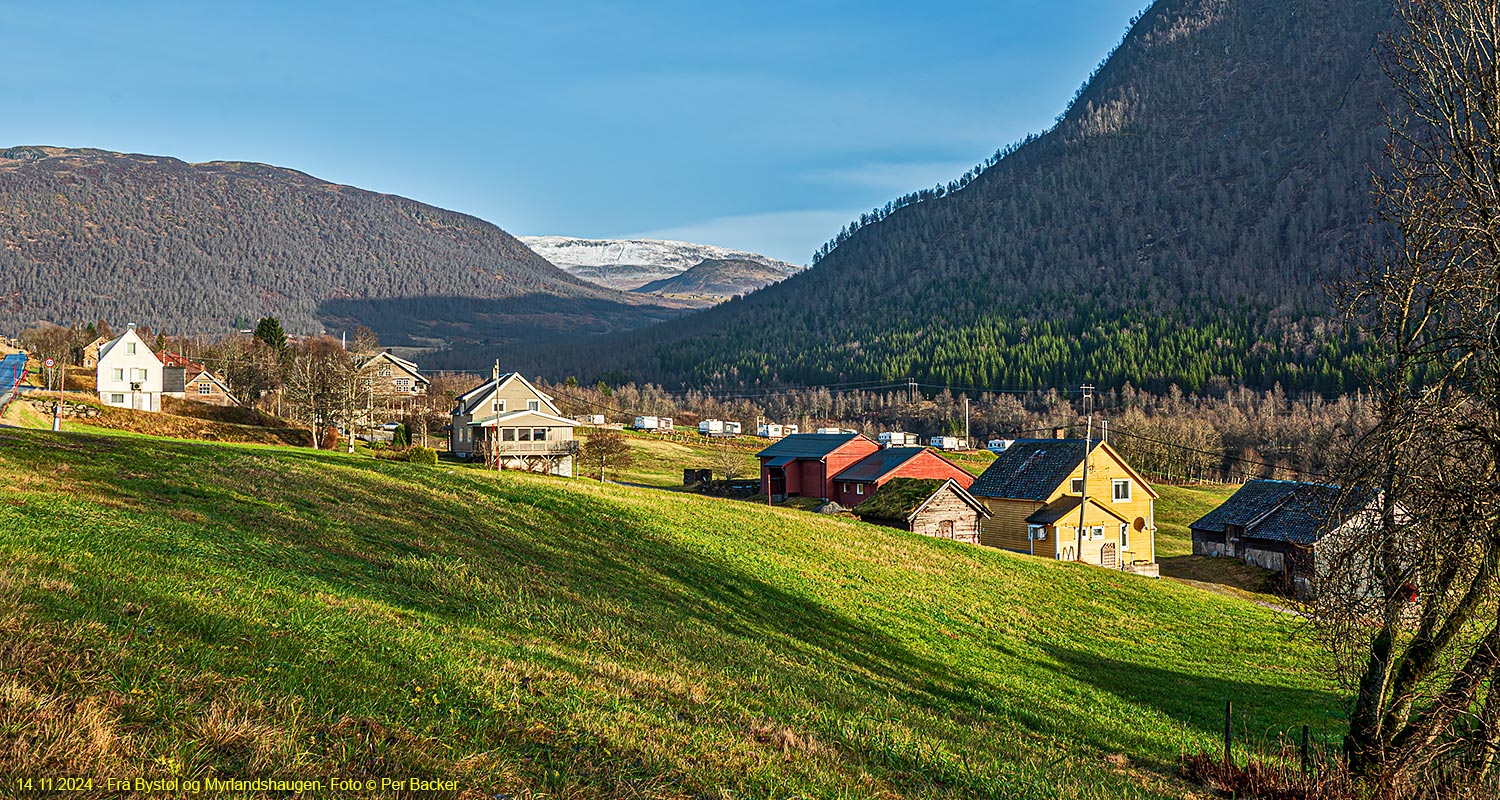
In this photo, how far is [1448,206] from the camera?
1289 centimetres

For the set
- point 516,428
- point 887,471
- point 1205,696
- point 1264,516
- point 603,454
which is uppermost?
point 516,428

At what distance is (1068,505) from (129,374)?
302 feet

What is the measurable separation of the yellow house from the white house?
78.5 meters

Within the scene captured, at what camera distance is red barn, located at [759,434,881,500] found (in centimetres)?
7438

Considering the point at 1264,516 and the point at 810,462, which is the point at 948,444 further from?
the point at 1264,516

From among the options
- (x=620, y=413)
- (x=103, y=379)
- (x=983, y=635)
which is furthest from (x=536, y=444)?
(x=620, y=413)

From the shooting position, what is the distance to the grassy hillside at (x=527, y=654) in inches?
314

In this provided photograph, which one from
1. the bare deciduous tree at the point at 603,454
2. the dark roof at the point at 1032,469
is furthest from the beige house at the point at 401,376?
the dark roof at the point at 1032,469

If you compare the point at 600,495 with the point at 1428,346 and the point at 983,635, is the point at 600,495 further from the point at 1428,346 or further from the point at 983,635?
the point at 1428,346

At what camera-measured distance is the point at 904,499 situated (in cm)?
5666

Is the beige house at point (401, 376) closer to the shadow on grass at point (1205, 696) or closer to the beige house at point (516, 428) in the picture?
the beige house at point (516, 428)

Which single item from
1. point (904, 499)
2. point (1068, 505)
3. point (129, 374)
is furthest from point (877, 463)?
point (129, 374)

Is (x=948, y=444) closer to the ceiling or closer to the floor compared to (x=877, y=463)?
closer to the floor

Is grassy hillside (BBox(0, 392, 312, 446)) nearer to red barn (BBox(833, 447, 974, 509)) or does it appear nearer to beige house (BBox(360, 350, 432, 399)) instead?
red barn (BBox(833, 447, 974, 509))
